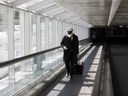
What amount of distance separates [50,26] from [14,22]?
30.1 ft

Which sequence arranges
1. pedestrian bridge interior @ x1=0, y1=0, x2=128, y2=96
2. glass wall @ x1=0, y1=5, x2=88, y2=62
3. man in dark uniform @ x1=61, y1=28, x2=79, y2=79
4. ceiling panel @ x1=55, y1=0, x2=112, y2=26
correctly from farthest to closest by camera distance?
glass wall @ x1=0, y1=5, x2=88, y2=62
ceiling panel @ x1=55, y1=0, x2=112, y2=26
man in dark uniform @ x1=61, y1=28, x2=79, y2=79
pedestrian bridge interior @ x1=0, y1=0, x2=128, y2=96

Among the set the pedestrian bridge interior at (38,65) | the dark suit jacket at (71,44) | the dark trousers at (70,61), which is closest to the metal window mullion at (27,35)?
the pedestrian bridge interior at (38,65)

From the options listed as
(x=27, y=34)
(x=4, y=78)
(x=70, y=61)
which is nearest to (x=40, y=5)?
(x=27, y=34)

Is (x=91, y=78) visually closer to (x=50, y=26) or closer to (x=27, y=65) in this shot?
(x=27, y=65)

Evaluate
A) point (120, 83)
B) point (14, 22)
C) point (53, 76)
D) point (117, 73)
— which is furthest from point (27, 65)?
point (117, 73)

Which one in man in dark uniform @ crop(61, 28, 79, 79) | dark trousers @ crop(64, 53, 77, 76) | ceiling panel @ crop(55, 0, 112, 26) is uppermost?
ceiling panel @ crop(55, 0, 112, 26)

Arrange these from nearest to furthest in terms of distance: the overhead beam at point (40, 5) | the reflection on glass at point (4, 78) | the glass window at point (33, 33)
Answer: the reflection on glass at point (4, 78) < the overhead beam at point (40, 5) < the glass window at point (33, 33)

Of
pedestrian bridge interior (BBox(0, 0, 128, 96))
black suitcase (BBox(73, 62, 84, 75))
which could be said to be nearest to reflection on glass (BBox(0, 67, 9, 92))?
pedestrian bridge interior (BBox(0, 0, 128, 96))

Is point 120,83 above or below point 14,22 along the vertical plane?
below

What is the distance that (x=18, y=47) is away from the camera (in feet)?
55.6

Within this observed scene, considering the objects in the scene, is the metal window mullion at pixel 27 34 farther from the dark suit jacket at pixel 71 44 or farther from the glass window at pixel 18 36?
the dark suit jacket at pixel 71 44

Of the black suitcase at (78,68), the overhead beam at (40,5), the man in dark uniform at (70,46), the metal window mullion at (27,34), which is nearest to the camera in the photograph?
the man in dark uniform at (70,46)

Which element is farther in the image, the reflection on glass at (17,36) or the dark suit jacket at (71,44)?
the reflection on glass at (17,36)

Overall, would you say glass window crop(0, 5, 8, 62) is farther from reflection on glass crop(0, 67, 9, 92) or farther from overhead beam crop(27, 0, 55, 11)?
reflection on glass crop(0, 67, 9, 92)
